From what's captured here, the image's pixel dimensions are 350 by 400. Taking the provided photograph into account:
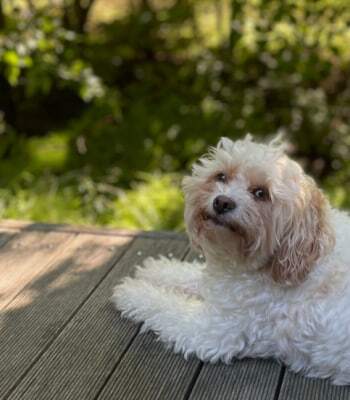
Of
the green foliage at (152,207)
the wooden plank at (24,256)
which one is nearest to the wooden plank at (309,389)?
the wooden plank at (24,256)

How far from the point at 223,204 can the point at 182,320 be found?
2.04 feet

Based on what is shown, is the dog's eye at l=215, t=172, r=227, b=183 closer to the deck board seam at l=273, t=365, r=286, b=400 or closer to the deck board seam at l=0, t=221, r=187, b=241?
the deck board seam at l=273, t=365, r=286, b=400

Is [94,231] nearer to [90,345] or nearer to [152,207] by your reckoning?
[152,207]

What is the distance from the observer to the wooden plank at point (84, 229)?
162 inches

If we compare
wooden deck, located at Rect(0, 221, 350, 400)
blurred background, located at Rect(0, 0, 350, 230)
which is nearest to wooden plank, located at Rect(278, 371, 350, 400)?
wooden deck, located at Rect(0, 221, 350, 400)

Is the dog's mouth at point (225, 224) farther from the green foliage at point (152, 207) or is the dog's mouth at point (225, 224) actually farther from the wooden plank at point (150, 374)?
the green foliage at point (152, 207)

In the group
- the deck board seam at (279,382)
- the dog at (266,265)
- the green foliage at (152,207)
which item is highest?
the dog at (266,265)

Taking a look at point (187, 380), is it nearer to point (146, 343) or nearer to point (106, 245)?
A: point (146, 343)

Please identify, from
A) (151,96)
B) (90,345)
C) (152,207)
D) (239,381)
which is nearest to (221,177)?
(239,381)

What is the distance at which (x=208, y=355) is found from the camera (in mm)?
2916

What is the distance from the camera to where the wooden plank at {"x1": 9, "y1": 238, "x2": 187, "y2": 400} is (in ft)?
9.07

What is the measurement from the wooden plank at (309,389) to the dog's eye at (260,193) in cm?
70

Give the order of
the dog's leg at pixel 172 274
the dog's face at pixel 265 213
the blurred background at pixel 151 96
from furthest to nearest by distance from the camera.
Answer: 1. the blurred background at pixel 151 96
2. the dog's leg at pixel 172 274
3. the dog's face at pixel 265 213

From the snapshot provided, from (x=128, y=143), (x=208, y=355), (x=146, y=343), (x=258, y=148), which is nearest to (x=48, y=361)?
(x=146, y=343)
